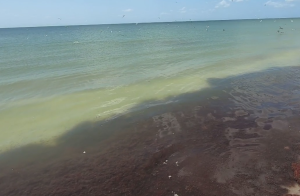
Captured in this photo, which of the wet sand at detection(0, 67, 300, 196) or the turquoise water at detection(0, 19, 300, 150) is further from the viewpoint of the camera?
the turquoise water at detection(0, 19, 300, 150)

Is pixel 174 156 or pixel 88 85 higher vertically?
pixel 174 156

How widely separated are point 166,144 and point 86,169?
10.9 feet

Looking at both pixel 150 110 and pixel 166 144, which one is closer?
pixel 166 144

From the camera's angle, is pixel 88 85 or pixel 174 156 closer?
pixel 174 156

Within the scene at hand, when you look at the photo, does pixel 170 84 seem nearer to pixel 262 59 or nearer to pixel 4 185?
pixel 4 185

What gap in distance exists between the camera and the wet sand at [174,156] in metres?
7.35

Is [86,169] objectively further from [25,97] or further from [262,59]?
[262,59]

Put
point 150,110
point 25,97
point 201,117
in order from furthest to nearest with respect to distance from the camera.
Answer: point 25,97
point 150,110
point 201,117

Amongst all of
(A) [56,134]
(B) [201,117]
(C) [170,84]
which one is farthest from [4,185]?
(C) [170,84]

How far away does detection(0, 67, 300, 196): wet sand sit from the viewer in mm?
7348

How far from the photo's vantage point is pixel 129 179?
7.75 meters

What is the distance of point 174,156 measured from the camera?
8.86 metres

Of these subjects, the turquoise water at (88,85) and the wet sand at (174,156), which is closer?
A: the wet sand at (174,156)

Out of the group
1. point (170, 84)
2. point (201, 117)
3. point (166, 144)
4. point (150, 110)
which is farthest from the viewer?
point (170, 84)
